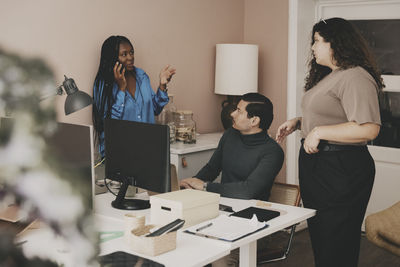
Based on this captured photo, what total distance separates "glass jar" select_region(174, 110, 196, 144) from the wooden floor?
1059mm

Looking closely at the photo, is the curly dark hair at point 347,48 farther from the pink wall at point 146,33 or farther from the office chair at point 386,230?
the pink wall at point 146,33

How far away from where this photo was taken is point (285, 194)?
110 inches

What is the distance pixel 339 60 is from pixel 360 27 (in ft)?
6.99

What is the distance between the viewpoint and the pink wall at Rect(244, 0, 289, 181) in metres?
4.49

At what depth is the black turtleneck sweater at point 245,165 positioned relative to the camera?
2652 millimetres

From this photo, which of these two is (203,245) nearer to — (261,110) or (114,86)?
(261,110)

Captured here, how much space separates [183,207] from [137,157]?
0.43 meters

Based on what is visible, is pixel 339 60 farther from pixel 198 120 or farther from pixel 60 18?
pixel 198 120

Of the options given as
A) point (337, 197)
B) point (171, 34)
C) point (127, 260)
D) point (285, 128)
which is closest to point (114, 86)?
point (171, 34)

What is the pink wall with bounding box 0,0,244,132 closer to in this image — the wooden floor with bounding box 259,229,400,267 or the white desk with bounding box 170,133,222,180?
the white desk with bounding box 170,133,222,180

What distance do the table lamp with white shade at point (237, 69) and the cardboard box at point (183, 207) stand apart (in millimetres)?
2237

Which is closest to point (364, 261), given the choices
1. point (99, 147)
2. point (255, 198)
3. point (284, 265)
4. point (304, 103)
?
point (284, 265)

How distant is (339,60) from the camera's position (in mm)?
2336

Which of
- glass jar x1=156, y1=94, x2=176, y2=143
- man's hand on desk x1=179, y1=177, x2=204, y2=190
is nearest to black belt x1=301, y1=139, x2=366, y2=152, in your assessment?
man's hand on desk x1=179, y1=177, x2=204, y2=190
